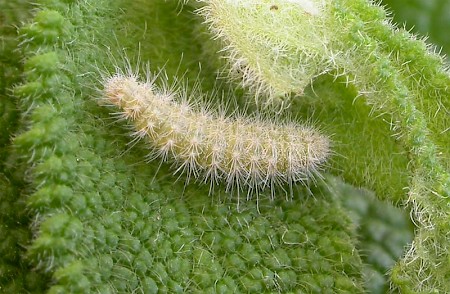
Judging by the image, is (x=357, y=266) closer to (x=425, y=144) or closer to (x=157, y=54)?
(x=425, y=144)

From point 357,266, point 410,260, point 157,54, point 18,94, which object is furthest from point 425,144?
point 18,94

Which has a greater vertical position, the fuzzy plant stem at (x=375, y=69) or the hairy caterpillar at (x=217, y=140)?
the fuzzy plant stem at (x=375, y=69)

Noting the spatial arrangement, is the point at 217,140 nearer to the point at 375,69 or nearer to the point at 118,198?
the point at 118,198

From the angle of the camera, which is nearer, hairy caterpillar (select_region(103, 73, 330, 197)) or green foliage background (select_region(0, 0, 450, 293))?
green foliage background (select_region(0, 0, 450, 293))

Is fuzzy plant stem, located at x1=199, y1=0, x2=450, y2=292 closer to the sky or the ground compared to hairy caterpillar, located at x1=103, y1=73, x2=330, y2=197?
closer to the sky

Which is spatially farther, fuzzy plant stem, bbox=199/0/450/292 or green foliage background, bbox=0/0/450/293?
fuzzy plant stem, bbox=199/0/450/292
